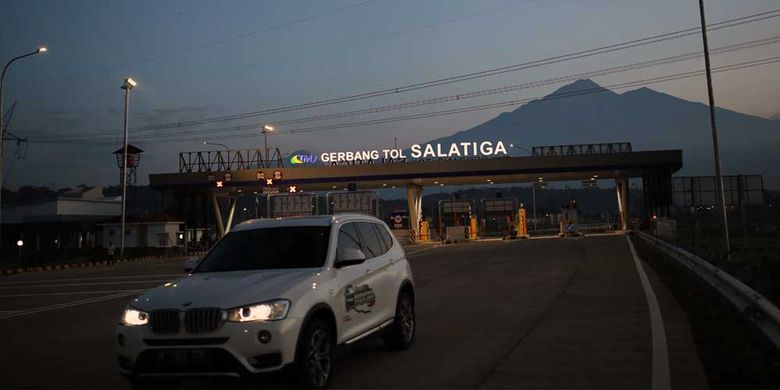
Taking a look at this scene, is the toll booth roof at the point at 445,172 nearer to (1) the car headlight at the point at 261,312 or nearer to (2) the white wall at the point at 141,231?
(2) the white wall at the point at 141,231

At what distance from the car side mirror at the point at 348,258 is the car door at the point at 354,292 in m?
0.11

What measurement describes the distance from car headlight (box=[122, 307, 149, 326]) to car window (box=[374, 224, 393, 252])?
349 cm

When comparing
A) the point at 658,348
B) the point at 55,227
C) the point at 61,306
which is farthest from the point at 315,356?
the point at 55,227

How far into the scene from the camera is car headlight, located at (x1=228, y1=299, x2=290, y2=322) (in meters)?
6.02

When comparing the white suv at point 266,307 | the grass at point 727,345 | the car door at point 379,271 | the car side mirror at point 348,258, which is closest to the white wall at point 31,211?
the grass at point 727,345

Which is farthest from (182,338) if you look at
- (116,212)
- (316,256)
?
(116,212)

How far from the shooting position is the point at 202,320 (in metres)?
6.02

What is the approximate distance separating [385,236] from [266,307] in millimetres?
3387

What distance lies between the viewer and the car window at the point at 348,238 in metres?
7.82

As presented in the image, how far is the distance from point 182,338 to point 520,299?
9.45m

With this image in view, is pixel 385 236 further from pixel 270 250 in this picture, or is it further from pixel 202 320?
pixel 202 320

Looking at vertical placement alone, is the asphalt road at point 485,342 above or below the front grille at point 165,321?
below

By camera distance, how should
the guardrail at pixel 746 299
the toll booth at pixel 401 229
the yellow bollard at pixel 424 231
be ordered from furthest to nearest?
1. the yellow bollard at pixel 424 231
2. the toll booth at pixel 401 229
3. the guardrail at pixel 746 299

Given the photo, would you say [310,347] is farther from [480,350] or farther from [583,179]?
[583,179]
